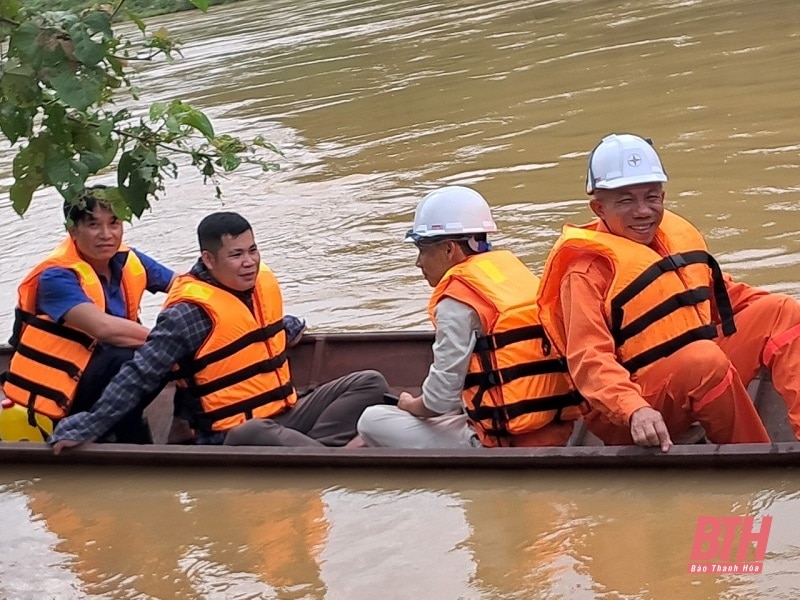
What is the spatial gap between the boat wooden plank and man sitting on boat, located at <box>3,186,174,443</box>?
0.85 ft

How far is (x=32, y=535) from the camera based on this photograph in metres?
4.35

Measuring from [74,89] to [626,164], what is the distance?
1.58 m

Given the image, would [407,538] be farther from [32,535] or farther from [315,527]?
[32,535]

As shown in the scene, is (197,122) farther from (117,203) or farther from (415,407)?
(415,407)

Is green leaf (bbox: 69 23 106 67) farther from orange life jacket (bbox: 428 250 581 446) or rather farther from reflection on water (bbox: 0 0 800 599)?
reflection on water (bbox: 0 0 800 599)

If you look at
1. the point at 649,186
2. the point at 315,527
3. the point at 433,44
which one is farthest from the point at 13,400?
the point at 433,44

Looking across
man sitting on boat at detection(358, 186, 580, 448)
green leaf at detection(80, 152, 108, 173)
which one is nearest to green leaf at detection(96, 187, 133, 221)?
green leaf at detection(80, 152, 108, 173)

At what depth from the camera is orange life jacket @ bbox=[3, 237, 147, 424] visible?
471 cm

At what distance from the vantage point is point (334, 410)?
452cm

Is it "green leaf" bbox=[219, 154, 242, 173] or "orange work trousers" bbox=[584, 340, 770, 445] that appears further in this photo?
"green leaf" bbox=[219, 154, 242, 173]

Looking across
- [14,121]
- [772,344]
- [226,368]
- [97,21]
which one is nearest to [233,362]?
[226,368]

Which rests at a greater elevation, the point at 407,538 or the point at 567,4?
the point at 567,4

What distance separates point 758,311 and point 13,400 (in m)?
2.86

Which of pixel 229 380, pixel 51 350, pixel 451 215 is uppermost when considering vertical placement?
pixel 451 215
